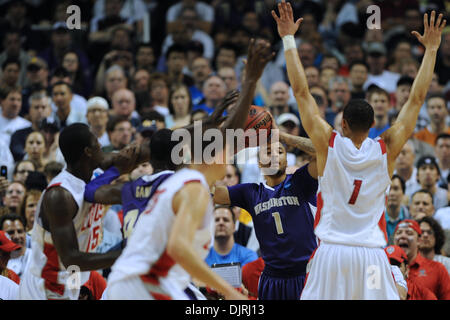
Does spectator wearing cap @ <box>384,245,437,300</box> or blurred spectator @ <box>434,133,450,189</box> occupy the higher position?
blurred spectator @ <box>434,133,450,189</box>

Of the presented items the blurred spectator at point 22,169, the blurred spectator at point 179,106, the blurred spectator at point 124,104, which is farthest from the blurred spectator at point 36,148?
the blurred spectator at point 179,106

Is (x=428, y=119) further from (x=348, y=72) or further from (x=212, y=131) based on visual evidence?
(x=212, y=131)

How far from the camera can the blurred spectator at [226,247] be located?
8445 millimetres

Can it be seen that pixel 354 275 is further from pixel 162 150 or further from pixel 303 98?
pixel 162 150

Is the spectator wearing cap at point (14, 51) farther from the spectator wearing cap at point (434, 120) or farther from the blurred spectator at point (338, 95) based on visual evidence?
the spectator wearing cap at point (434, 120)

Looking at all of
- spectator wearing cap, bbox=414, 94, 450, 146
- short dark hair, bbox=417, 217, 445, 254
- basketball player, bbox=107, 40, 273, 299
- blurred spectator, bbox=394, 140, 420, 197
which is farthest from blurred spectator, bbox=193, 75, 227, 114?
basketball player, bbox=107, 40, 273, 299

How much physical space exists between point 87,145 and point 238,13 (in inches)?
369

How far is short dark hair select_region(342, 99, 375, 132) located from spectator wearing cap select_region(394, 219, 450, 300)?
2.98 metres

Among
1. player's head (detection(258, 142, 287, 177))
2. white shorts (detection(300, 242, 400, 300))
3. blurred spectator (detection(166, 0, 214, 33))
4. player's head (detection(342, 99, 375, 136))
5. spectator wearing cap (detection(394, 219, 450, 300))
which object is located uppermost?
blurred spectator (detection(166, 0, 214, 33))

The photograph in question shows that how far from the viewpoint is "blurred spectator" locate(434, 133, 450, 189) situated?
10.4 metres

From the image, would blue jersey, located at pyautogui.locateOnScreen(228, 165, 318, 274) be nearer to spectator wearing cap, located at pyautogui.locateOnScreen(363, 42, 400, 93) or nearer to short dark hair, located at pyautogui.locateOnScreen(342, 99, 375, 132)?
short dark hair, located at pyautogui.locateOnScreen(342, 99, 375, 132)

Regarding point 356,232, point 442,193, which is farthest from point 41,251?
point 442,193

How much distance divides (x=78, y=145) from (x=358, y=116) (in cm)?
219
